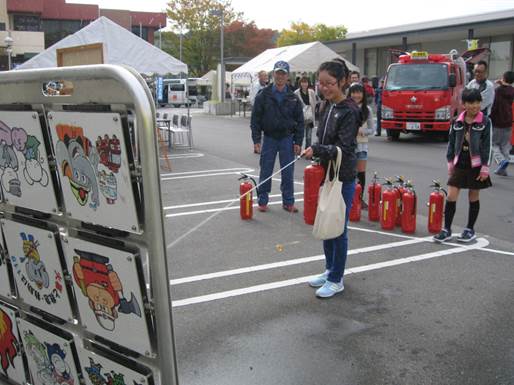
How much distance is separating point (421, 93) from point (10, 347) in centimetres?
1403

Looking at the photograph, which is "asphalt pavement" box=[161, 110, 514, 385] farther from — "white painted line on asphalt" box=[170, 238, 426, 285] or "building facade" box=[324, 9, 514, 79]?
"building facade" box=[324, 9, 514, 79]

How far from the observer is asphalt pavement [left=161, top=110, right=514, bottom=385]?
133 inches

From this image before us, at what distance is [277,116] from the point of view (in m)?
7.19

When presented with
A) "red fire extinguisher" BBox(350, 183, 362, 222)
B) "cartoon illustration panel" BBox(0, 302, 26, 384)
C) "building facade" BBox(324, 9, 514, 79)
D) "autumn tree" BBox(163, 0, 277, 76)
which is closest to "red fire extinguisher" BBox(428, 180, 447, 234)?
"red fire extinguisher" BBox(350, 183, 362, 222)

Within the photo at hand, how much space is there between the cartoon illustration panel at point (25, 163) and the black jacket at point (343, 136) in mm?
2433

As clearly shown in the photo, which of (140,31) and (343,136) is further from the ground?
(140,31)

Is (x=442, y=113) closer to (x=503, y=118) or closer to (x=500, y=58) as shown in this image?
(x=503, y=118)

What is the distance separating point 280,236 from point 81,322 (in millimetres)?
4330

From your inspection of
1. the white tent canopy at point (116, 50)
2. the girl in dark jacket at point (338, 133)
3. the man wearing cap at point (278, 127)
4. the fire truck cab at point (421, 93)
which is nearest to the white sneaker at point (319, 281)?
the girl in dark jacket at point (338, 133)

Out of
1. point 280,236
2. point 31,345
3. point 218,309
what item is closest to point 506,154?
point 280,236

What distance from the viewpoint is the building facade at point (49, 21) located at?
40.7 metres

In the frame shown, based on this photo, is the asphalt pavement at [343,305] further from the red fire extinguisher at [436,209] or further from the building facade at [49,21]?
the building facade at [49,21]

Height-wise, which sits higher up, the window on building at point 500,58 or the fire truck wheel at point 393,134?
the window on building at point 500,58

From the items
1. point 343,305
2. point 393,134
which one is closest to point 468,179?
point 343,305
